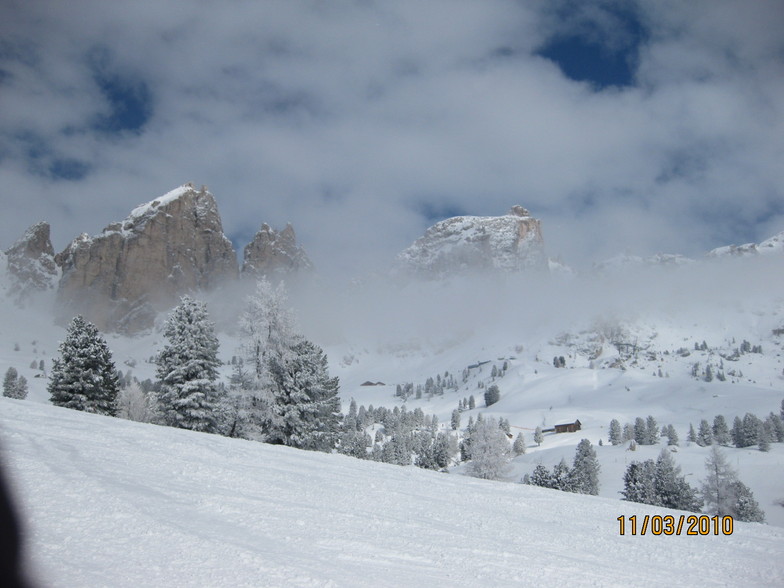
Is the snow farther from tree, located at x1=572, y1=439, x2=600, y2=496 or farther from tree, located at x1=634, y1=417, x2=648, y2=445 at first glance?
tree, located at x1=634, y1=417, x2=648, y2=445

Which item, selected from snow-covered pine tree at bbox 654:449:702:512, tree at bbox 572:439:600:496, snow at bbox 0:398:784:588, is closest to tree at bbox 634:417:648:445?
tree at bbox 572:439:600:496

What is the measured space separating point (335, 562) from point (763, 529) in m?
12.9

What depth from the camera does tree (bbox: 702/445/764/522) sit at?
158 ft

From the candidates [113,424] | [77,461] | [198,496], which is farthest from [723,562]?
[113,424]

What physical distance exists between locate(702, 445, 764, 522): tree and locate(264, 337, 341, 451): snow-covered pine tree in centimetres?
3804

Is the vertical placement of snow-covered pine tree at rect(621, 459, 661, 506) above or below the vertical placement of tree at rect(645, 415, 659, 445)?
below

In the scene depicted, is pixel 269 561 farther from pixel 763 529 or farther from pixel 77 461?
pixel 763 529

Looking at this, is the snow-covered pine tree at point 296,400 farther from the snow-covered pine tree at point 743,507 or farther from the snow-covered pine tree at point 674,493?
the snow-covered pine tree at point 743,507

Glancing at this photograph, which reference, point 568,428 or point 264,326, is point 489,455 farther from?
point 568,428

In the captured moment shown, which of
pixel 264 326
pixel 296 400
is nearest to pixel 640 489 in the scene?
pixel 296 400

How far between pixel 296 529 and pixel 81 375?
27666 mm

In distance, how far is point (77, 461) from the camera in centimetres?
1124

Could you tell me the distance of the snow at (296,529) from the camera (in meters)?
6.81
